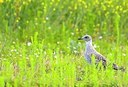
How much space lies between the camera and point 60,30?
1173 centimetres

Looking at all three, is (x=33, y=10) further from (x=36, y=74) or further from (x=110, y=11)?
(x=36, y=74)

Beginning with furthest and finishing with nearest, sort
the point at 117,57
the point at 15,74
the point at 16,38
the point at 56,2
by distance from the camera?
1. the point at 56,2
2. the point at 16,38
3. the point at 117,57
4. the point at 15,74

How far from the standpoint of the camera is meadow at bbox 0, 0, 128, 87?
9.38m

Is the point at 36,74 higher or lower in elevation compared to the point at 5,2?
lower

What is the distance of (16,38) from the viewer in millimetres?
11305

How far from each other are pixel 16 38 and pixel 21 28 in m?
0.42

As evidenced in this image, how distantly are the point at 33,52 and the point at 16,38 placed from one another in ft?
5.97

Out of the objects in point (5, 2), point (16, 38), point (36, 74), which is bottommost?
point (36, 74)

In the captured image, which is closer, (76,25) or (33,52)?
(33,52)

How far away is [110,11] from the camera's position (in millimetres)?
12445

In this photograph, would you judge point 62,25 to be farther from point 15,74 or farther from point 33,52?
point 15,74

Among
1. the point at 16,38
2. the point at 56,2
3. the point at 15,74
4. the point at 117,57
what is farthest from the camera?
the point at 56,2

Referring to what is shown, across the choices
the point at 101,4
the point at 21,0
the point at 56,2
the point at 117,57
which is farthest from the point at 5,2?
the point at 117,57

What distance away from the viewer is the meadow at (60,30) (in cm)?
938
